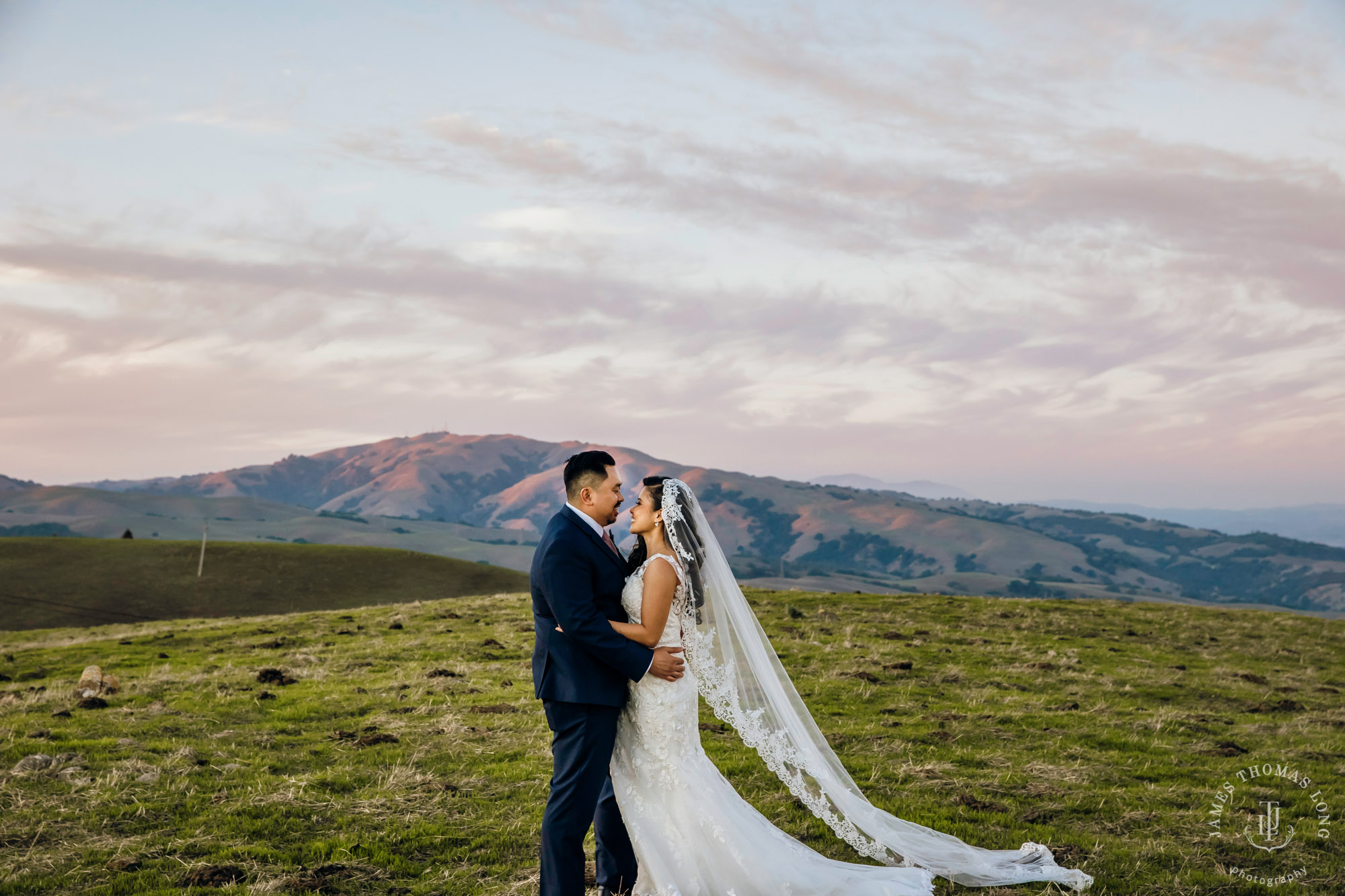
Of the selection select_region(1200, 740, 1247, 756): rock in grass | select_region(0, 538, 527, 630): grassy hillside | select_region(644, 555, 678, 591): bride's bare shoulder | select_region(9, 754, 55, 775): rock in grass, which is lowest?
select_region(0, 538, 527, 630): grassy hillside

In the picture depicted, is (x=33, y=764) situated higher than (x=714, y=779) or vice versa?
(x=714, y=779)

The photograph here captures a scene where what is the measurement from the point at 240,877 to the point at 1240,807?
10876 millimetres

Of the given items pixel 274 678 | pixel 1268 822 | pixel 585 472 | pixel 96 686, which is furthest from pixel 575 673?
pixel 96 686

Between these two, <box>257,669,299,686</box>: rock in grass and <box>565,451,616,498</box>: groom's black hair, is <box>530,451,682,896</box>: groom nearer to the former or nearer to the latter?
<box>565,451,616,498</box>: groom's black hair

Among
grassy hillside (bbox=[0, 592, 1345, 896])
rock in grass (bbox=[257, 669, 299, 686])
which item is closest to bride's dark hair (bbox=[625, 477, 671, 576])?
grassy hillside (bbox=[0, 592, 1345, 896])

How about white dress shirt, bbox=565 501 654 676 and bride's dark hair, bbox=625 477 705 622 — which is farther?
bride's dark hair, bbox=625 477 705 622

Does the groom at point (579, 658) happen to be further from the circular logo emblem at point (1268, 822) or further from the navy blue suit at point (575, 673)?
the circular logo emblem at point (1268, 822)

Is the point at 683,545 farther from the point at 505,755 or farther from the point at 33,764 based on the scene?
the point at 33,764

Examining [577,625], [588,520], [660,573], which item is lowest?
→ [577,625]

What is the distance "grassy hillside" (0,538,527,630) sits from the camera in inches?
2847

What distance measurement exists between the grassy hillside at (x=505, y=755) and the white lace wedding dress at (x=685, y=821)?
122 cm

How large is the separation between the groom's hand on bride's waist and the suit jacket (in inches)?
4.2

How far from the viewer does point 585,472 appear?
6770 millimetres

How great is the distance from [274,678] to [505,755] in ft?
Result: 29.2
